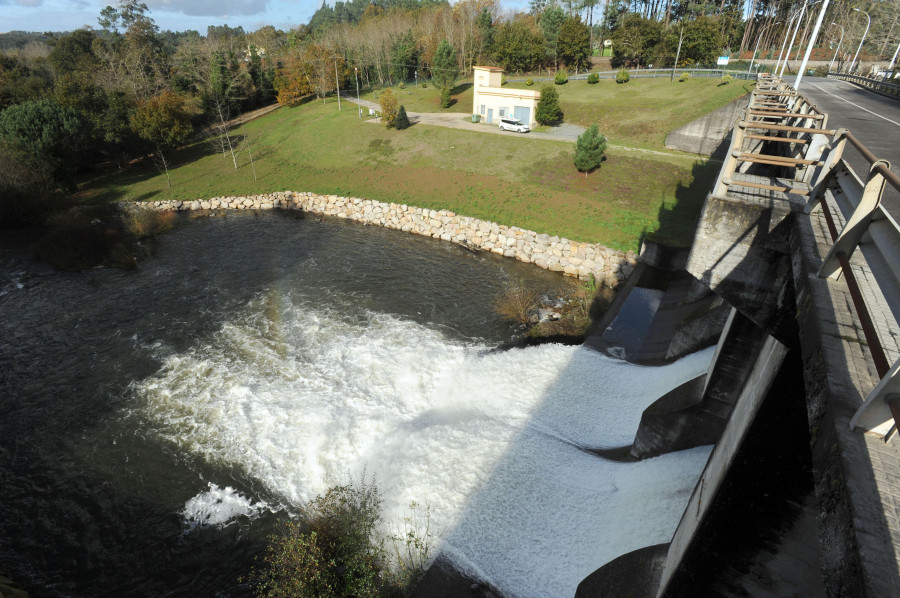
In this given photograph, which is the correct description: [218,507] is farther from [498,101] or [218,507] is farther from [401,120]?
[498,101]

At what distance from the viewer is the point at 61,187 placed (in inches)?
1464

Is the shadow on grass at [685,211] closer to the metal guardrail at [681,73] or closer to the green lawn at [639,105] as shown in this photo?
the green lawn at [639,105]

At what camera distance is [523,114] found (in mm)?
42594

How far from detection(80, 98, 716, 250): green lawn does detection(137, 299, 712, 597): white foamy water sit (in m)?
13.2

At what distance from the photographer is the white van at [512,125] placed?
4088cm

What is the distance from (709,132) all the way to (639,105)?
11.0 m

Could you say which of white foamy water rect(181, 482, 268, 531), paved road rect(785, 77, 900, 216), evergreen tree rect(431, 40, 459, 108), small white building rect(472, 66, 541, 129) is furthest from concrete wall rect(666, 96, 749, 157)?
white foamy water rect(181, 482, 268, 531)

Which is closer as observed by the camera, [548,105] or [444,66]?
[548,105]

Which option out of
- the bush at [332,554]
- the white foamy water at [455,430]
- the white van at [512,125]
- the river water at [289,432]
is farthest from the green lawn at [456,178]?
the bush at [332,554]

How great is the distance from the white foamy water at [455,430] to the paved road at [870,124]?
268 inches

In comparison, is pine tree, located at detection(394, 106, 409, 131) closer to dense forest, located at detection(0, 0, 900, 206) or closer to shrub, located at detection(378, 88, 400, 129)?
shrub, located at detection(378, 88, 400, 129)

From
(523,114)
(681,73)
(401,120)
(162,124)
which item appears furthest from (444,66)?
(162,124)

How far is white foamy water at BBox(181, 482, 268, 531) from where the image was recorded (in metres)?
12.0

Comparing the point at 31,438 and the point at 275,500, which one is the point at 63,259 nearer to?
the point at 31,438
